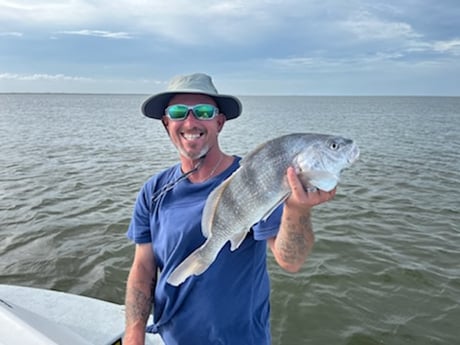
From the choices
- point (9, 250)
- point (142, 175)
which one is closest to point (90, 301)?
point (9, 250)

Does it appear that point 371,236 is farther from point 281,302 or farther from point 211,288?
point 211,288

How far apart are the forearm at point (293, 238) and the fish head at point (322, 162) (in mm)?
244

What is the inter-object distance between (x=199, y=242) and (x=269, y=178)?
0.75 meters

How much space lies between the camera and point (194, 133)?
2689 millimetres

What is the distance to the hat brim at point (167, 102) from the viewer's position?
9.23 feet

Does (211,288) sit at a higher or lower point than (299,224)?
lower

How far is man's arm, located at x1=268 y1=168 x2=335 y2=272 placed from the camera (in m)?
2.07

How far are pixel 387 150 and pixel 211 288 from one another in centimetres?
2148

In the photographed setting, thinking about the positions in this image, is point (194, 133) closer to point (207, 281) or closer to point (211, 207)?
point (211, 207)

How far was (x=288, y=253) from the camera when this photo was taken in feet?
7.90

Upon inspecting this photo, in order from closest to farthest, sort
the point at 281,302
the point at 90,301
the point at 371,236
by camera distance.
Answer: the point at 90,301, the point at 281,302, the point at 371,236

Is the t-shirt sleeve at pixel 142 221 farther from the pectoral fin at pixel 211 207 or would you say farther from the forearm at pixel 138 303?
the pectoral fin at pixel 211 207

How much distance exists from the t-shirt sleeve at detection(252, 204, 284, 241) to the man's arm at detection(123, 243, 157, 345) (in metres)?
0.96

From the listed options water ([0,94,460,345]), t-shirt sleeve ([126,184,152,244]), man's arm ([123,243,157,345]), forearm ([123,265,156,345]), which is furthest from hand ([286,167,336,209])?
water ([0,94,460,345])
